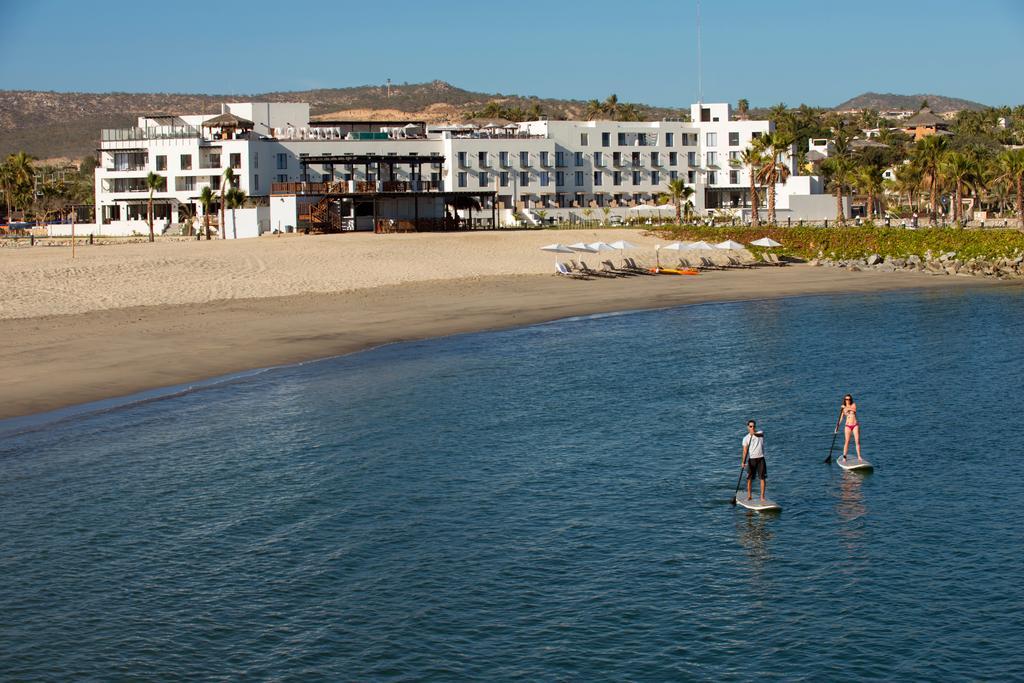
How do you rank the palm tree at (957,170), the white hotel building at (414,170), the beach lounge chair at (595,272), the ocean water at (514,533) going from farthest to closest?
the palm tree at (957,170), the white hotel building at (414,170), the beach lounge chair at (595,272), the ocean water at (514,533)

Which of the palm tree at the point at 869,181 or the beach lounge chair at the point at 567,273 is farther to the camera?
the palm tree at the point at 869,181

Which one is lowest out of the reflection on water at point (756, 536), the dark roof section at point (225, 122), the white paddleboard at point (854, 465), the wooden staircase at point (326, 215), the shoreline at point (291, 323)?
the reflection on water at point (756, 536)

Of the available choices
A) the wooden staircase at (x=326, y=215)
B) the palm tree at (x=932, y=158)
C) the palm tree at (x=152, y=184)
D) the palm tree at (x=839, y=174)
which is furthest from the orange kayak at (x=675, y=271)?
the palm tree at (x=152, y=184)

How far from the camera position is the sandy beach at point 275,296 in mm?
41406

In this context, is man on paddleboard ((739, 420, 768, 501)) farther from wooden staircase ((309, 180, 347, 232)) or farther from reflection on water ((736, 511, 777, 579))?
wooden staircase ((309, 180, 347, 232))

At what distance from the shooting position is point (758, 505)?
82.8ft

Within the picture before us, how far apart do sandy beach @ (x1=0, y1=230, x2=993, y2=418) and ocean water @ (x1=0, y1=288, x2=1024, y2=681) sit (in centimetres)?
481

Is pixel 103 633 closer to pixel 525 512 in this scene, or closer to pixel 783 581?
pixel 525 512

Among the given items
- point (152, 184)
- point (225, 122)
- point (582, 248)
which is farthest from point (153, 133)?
point (582, 248)

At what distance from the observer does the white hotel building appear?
316 ft

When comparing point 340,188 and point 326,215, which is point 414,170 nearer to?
point 340,188

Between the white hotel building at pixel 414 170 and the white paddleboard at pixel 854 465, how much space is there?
67905 millimetres

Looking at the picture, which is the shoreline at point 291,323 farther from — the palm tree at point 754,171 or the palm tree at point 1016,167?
the palm tree at point 1016,167

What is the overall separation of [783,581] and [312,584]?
8.95 meters
